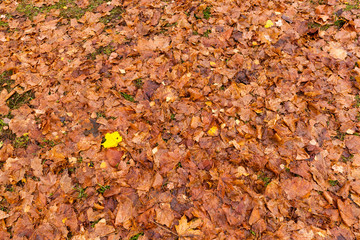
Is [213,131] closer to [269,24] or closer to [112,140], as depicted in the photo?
[112,140]

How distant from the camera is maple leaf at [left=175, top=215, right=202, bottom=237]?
2.17 m

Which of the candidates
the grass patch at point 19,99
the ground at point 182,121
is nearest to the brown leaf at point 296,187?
the ground at point 182,121

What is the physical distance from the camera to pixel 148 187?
244 centimetres

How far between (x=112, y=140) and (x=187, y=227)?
1.25 metres

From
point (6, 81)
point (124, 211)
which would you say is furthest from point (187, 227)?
point (6, 81)

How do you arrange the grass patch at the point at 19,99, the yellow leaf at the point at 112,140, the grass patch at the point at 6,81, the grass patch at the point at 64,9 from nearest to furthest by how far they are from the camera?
the yellow leaf at the point at 112,140 → the grass patch at the point at 19,99 → the grass patch at the point at 6,81 → the grass patch at the point at 64,9

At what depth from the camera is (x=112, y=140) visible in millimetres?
2717

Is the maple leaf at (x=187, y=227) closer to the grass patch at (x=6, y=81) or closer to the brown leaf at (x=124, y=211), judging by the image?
the brown leaf at (x=124, y=211)

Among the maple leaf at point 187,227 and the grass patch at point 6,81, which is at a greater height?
the grass patch at point 6,81

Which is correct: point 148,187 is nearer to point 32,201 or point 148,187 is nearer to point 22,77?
point 32,201

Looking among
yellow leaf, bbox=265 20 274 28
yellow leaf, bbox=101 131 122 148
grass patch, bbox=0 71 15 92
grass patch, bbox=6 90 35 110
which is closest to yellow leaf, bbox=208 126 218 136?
yellow leaf, bbox=101 131 122 148

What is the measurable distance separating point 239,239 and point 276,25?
10.0 feet

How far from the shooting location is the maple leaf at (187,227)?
2170 mm

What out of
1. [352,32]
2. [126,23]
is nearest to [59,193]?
[126,23]
